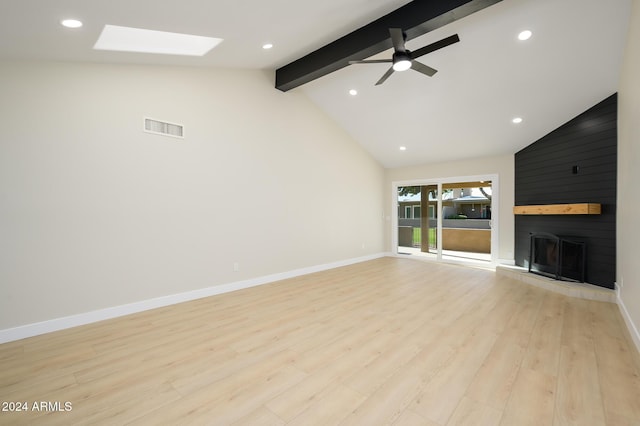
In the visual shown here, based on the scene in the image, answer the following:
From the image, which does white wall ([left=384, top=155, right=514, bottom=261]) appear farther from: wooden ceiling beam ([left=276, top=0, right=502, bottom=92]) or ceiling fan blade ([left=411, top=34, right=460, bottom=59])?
ceiling fan blade ([left=411, top=34, right=460, bottom=59])

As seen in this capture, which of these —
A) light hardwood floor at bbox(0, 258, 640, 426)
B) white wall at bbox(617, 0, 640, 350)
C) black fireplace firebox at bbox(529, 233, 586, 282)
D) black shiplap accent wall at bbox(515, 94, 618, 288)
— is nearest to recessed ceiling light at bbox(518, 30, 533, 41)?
white wall at bbox(617, 0, 640, 350)

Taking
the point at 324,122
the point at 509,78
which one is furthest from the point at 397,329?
the point at 324,122

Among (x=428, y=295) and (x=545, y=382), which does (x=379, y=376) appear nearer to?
(x=545, y=382)

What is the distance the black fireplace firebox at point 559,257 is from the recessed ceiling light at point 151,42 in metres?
6.18

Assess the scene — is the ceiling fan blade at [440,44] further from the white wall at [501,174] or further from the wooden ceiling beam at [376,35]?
the white wall at [501,174]

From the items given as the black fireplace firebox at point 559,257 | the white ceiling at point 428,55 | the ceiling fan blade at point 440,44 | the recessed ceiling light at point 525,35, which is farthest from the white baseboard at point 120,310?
the recessed ceiling light at point 525,35

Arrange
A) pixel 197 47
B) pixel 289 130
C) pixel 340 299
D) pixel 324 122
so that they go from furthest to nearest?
pixel 324 122 < pixel 289 130 < pixel 340 299 < pixel 197 47

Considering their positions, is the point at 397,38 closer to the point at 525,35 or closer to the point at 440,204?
the point at 525,35

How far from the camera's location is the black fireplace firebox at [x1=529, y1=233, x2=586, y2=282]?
4.66 metres

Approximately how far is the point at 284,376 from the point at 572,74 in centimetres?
523

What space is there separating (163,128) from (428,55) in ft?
12.7

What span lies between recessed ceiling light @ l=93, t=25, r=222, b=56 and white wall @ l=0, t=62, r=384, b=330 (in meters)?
0.40

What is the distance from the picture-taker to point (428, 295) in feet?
14.3

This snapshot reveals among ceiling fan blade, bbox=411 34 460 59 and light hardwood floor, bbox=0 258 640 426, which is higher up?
ceiling fan blade, bbox=411 34 460 59
